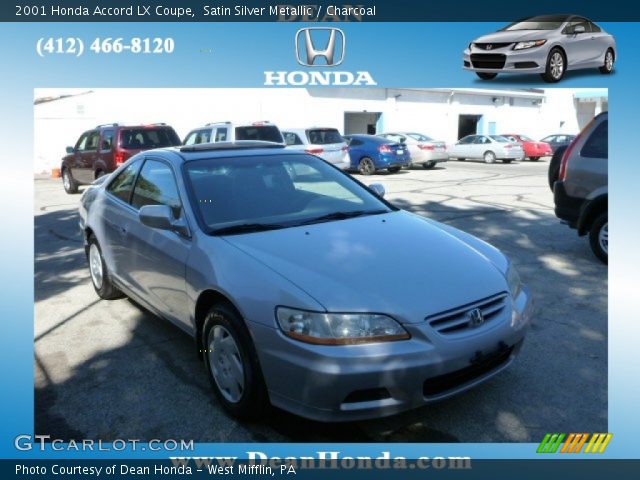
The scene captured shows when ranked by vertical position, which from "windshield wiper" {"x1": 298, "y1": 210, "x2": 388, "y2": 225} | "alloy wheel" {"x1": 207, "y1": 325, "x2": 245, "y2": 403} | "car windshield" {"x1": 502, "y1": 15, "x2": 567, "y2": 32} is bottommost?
"alloy wheel" {"x1": 207, "y1": 325, "x2": 245, "y2": 403}

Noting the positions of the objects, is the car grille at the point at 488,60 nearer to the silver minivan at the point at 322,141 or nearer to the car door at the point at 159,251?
the car door at the point at 159,251

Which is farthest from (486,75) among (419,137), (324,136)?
(419,137)

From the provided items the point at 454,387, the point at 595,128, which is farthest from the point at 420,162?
the point at 454,387

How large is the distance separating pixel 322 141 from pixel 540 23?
11997 mm

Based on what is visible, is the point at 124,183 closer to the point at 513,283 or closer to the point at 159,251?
the point at 159,251

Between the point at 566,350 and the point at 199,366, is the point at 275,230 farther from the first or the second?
the point at 566,350

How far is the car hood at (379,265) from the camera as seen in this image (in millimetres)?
2836

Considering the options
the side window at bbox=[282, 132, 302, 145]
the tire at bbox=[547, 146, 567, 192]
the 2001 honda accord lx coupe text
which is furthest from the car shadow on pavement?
the side window at bbox=[282, 132, 302, 145]

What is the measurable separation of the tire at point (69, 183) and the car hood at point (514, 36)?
1304cm

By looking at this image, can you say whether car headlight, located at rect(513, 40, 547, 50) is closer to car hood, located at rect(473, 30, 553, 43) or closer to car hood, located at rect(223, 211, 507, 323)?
car hood, located at rect(473, 30, 553, 43)

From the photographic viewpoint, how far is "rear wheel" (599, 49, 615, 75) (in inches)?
122

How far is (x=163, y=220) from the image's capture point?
3646mm

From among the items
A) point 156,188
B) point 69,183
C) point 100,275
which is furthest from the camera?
point 69,183

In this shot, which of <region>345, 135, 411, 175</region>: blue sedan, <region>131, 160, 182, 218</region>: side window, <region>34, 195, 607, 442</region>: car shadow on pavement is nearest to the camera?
<region>34, 195, 607, 442</region>: car shadow on pavement
